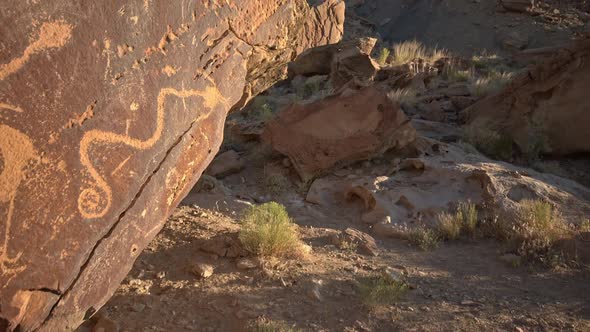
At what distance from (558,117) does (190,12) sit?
671 centimetres

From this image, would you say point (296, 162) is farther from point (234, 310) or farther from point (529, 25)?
point (529, 25)

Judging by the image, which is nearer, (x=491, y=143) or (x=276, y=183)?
(x=276, y=183)

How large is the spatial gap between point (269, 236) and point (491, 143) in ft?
16.5

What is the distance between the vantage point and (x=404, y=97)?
9.13 meters

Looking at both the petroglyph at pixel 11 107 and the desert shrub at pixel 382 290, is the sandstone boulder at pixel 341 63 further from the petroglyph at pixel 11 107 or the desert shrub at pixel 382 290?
the petroglyph at pixel 11 107

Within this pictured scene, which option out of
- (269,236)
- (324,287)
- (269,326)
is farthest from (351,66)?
(269,326)

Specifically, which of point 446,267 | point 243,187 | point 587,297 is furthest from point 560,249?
point 243,187

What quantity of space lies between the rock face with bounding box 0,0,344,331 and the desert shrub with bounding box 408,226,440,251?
8.09ft

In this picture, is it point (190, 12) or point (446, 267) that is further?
point (446, 267)

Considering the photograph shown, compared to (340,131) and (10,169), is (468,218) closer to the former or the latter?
(340,131)

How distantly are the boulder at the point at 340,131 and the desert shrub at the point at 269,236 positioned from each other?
2.45 metres

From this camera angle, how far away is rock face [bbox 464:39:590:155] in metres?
7.53

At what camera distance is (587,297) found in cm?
364

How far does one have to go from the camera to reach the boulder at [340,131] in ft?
21.7
